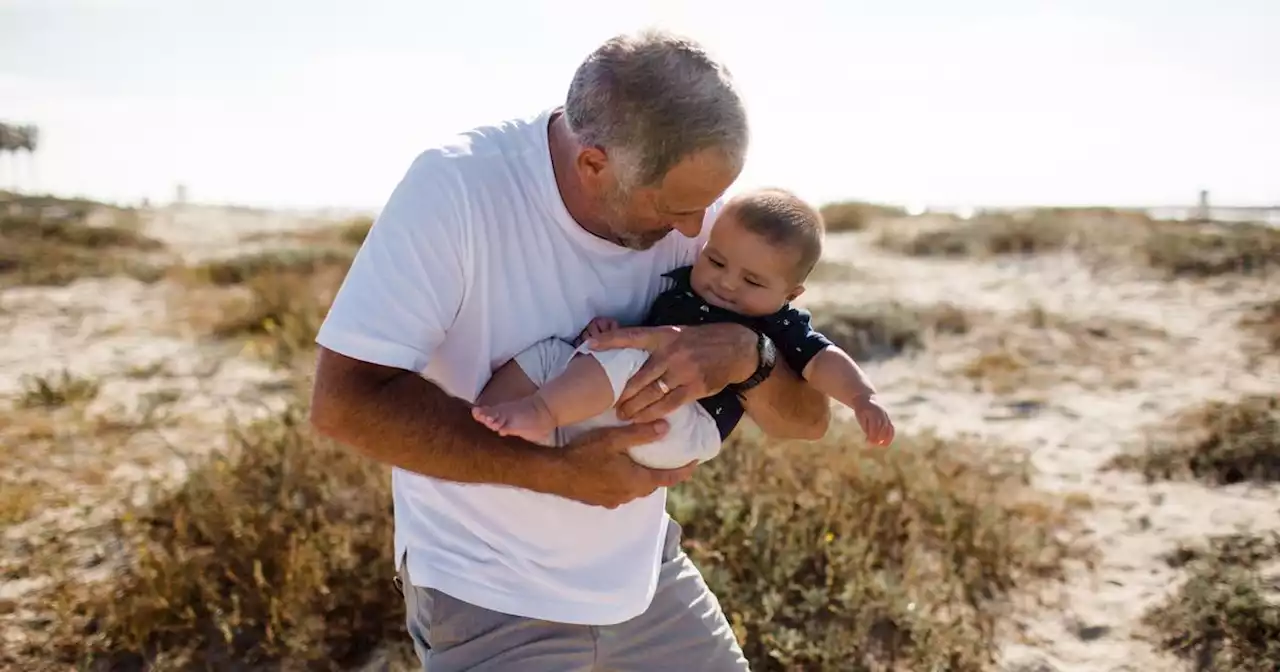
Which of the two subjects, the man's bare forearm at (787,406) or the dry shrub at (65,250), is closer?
the man's bare forearm at (787,406)

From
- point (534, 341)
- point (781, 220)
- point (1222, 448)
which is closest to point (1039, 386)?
point (1222, 448)

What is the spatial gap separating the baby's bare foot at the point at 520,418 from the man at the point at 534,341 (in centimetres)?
5

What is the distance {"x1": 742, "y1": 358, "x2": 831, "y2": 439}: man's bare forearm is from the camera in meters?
2.57

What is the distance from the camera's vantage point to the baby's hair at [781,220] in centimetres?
254

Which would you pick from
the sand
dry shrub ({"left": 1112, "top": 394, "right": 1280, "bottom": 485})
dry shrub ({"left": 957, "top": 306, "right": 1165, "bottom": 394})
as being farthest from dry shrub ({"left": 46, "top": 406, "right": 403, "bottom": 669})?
dry shrub ({"left": 957, "top": 306, "right": 1165, "bottom": 394})

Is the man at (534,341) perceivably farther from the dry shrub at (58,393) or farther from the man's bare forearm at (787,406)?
the dry shrub at (58,393)

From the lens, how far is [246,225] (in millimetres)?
19297

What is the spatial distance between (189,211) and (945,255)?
13.9m

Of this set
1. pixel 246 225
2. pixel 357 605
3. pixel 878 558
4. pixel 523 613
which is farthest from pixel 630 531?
pixel 246 225

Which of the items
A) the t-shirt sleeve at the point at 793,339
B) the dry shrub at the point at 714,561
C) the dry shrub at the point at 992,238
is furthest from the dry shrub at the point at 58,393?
the dry shrub at the point at 992,238

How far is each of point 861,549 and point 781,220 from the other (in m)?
2.21

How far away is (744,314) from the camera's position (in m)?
2.58

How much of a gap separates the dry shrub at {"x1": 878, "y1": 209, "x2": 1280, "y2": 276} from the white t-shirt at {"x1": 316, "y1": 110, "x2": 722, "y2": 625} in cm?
1177

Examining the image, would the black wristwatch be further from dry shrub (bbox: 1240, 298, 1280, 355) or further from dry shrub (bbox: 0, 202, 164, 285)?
dry shrub (bbox: 0, 202, 164, 285)
